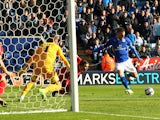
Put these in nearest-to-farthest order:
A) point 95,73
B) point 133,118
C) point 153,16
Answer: point 133,118 < point 95,73 < point 153,16

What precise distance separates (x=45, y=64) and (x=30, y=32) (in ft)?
3.63

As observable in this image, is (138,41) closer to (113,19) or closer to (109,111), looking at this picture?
(113,19)

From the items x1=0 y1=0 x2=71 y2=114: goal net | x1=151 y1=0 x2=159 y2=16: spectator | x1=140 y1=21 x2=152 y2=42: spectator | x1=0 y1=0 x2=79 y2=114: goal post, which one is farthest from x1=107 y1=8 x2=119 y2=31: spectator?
x1=0 y1=0 x2=71 y2=114: goal net

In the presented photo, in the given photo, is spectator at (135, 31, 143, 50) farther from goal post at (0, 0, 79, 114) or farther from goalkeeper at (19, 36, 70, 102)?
goalkeeper at (19, 36, 70, 102)

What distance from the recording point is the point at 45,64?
16172 mm

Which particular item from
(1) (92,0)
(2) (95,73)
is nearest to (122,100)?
(2) (95,73)

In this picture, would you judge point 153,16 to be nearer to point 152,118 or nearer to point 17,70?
point 17,70

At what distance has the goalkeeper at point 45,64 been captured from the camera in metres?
15.9

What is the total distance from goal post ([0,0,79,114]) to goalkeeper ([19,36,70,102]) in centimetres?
21

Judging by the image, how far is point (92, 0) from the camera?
2922cm

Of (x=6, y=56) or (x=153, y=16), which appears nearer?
(x=6, y=56)

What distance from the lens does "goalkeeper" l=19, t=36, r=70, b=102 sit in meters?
15.9

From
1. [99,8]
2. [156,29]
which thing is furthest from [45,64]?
[156,29]

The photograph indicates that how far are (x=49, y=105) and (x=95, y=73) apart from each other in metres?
10.9
